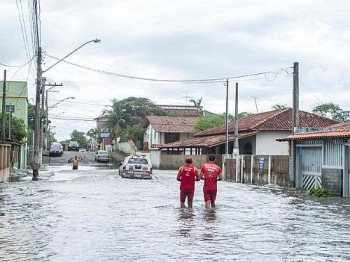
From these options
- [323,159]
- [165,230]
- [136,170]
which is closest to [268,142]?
[136,170]

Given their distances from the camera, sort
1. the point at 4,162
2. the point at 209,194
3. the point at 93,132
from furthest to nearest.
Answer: the point at 93,132, the point at 4,162, the point at 209,194

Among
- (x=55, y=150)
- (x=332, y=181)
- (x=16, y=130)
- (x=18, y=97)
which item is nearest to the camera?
(x=332, y=181)

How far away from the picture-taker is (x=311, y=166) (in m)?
29.9

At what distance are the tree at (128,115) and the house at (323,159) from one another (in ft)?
202

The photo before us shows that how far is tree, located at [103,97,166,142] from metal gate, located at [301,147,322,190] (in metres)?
62.1

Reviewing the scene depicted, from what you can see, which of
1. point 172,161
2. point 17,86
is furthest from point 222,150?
point 17,86

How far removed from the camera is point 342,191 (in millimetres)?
25891

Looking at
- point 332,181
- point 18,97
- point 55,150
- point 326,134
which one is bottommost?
point 332,181

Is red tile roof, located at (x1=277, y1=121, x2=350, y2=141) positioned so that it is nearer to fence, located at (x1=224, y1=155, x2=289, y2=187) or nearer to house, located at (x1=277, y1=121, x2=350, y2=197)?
house, located at (x1=277, y1=121, x2=350, y2=197)

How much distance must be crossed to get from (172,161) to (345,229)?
51003mm

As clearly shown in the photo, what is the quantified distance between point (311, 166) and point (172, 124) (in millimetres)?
54244

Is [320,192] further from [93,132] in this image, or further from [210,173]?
[93,132]

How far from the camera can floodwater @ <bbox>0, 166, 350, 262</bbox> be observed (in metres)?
10.1

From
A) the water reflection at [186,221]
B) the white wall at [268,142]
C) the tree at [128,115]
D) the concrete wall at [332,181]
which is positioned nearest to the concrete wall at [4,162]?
the concrete wall at [332,181]
